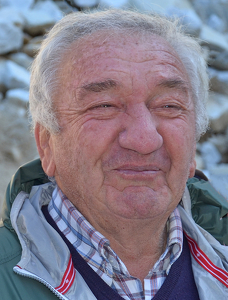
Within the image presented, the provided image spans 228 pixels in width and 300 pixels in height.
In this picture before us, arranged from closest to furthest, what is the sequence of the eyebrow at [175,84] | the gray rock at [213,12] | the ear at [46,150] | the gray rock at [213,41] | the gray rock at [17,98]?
the eyebrow at [175,84], the ear at [46,150], the gray rock at [17,98], the gray rock at [213,41], the gray rock at [213,12]

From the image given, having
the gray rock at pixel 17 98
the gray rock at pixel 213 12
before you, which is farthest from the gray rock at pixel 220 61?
the gray rock at pixel 17 98

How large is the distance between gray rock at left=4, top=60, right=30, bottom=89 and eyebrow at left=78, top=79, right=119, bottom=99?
212 inches

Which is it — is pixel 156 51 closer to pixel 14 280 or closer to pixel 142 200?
pixel 142 200

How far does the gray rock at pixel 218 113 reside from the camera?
307 inches

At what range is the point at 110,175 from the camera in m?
1.90

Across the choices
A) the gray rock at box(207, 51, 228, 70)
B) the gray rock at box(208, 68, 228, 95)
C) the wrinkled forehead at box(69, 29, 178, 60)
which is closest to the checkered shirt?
the wrinkled forehead at box(69, 29, 178, 60)

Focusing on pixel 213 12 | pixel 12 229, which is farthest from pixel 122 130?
pixel 213 12

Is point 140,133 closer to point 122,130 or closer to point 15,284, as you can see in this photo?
point 122,130

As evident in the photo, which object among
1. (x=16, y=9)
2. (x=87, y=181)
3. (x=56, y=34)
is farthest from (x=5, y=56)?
(x=87, y=181)

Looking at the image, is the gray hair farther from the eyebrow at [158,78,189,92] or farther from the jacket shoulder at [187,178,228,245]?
the jacket shoulder at [187,178,228,245]

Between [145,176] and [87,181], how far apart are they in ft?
1.05

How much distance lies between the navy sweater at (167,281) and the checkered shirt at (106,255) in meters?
0.03

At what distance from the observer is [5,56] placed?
317 inches

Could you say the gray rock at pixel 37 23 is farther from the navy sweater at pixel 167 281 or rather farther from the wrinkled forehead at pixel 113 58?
the navy sweater at pixel 167 281
